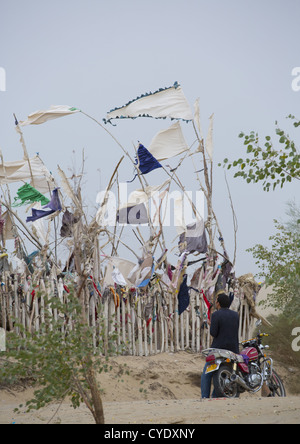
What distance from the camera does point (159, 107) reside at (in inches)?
497

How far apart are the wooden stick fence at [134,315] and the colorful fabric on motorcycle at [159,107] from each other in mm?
3406

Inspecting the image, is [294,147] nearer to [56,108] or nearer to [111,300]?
[111,300]

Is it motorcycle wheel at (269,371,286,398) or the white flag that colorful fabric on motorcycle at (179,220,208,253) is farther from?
motorcycle wheel at (269,371,286,398)

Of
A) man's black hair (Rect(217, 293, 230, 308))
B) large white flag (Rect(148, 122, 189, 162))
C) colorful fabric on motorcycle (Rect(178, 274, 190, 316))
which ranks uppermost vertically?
large white flag (Rect(148, 122, 189, 162))

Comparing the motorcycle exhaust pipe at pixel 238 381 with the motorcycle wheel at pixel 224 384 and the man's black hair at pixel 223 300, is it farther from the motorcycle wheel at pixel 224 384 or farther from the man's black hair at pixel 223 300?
the man's black hair at pixel 223 300

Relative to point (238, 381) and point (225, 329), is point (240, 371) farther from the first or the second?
point (225, 329)

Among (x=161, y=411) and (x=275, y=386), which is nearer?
(x=161, y=411)

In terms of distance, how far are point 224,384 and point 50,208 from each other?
20.9ft

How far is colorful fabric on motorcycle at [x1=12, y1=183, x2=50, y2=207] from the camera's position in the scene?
13352mm

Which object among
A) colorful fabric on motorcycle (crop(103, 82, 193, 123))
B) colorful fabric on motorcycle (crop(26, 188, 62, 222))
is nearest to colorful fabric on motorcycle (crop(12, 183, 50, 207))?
colorful fabric on motorcycle (crop(26, 188, 62, 222))

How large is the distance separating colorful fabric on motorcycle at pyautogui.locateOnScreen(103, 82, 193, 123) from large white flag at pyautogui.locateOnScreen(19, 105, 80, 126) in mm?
939

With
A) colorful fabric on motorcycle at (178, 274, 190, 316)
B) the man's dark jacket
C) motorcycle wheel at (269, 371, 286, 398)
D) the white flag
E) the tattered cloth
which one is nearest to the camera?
the man's dark jacket

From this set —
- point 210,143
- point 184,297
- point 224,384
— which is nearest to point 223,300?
point 224,384

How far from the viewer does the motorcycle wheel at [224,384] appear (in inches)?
297
